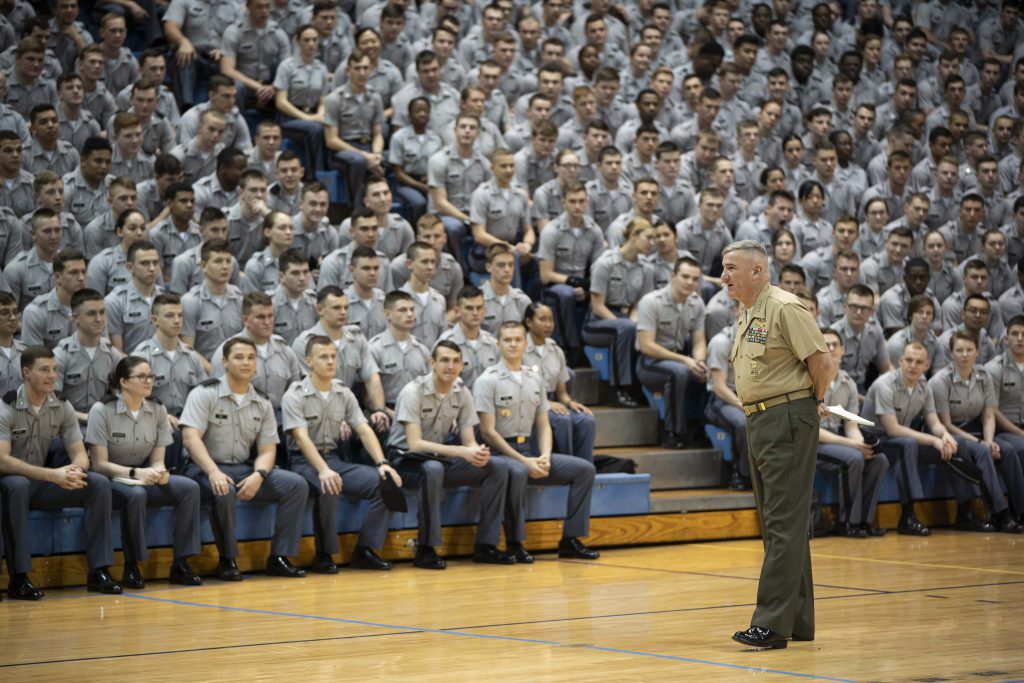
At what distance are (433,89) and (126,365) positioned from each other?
4620 mm

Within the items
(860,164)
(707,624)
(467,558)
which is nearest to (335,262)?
(467,558)

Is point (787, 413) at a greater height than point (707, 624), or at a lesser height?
greater

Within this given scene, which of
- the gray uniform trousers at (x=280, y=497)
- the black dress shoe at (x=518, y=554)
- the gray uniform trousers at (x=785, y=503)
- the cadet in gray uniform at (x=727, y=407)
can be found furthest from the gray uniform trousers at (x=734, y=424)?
the gray uniform trousers at (x=785, y=503)

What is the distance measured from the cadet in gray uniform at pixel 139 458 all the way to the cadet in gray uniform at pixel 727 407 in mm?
3573

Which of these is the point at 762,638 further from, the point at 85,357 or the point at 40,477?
the point at 85,357

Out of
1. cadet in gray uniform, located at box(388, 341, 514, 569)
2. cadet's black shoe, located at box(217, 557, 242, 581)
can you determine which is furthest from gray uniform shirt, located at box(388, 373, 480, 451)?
cadet's black shoe, located at box(217, 557, 242, 581)

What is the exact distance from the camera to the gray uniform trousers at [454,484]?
794cm

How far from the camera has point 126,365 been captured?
24.2 ft

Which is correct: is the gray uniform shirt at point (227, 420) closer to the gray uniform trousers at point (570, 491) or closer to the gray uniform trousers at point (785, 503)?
the gray uniform trousers at point (570, 491)

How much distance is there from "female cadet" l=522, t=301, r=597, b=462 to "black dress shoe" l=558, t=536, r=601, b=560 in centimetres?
64

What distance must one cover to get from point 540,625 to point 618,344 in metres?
4.16

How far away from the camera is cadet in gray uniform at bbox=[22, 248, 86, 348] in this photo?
321 inches

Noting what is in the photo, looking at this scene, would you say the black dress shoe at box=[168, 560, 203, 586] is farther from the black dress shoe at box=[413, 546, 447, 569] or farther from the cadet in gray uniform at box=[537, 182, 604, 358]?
the cadet in gray uniform at box=[537, 182, 604, 358]

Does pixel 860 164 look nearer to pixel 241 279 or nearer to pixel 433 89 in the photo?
pixel 433 89
